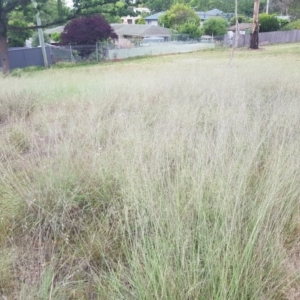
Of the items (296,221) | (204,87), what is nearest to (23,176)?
(296,221)

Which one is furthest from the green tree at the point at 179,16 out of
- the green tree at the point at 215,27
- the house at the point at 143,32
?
the green tree at the point at 215,27

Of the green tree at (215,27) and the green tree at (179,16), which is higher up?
the green tree at (179,16)

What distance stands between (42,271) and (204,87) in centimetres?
415

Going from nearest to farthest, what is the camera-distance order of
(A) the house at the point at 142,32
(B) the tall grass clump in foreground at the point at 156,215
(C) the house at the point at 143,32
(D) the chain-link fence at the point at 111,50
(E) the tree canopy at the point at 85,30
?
(B) the tall grass clump in foreground at the point at 156,215
(E) the tree canopy at the point at 85,30
(D) the chain-link fence at the point at 111,50
(C) the house at the point at 143,32
(A) the house at the point at 142,32

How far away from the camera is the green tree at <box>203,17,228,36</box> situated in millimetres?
30531

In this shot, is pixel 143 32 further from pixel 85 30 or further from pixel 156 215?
pixel 156 215

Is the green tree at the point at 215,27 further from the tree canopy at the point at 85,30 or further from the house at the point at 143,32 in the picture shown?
the tree canopy at the point at 85,30

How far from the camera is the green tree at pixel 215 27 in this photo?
100ft

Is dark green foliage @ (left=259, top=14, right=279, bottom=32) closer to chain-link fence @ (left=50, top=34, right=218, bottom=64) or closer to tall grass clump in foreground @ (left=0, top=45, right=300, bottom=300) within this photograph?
chain-link fence @ (left=50, top=34, right=218, bottom=64)

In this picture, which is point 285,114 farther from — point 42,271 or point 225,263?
point 42,271

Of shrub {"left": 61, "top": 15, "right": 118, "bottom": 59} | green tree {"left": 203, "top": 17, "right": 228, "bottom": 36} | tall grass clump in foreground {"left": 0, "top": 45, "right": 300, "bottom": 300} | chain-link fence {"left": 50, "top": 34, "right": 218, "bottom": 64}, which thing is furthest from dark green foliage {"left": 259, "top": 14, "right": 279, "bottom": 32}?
tall grass clump in foreground {"left": 0, "top": 45, "right": 300, "bottom": 300}

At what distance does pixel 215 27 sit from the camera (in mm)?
30750

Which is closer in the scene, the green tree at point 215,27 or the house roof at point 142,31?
the green tree at point 215,27

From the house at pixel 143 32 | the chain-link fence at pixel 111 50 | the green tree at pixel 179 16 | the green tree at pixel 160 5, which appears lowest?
the chain-link fence at pixel 111 50
